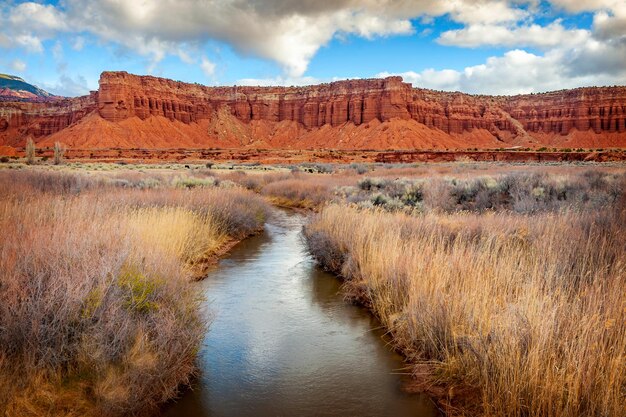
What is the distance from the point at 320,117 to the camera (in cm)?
12212

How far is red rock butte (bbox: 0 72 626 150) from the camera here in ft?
345

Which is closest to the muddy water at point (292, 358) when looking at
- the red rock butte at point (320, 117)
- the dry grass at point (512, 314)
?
the dry grass at point (512, 314)

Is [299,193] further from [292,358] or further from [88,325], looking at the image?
[88,325]

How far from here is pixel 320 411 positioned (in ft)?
15.3

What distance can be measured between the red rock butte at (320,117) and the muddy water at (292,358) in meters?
93.1

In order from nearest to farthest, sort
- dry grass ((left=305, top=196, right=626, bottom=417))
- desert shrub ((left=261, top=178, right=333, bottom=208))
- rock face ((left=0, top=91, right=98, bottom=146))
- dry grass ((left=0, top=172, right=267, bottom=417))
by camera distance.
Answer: dry grass ((left=305, top=196, right=626, bottom=417)) < dry grass ((left=0, top=172, right=267, bottom=417)) < desert shrub ((left=261, top=178, right=333, bottom=208)) < rock face ((left=0, top=91, right=98, bottom=146))

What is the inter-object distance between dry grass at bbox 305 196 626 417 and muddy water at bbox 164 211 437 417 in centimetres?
46

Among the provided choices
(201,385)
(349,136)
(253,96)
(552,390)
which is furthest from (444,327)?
(253,96)

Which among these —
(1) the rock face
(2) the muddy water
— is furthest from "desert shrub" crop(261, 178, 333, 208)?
(1) the rock face

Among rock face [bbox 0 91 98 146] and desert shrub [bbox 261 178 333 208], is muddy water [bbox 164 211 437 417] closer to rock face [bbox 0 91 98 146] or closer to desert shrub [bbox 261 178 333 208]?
desert shrub [bbox 261 178 333 208]

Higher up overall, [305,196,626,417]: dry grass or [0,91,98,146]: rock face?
[0,91,98,146]: rock face

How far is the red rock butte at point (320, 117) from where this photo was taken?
105188 millimetres

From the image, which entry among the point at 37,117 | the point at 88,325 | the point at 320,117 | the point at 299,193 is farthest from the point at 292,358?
the point at 37,117

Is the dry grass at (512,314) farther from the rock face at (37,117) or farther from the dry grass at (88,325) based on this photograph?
the rock face at (37,117)
